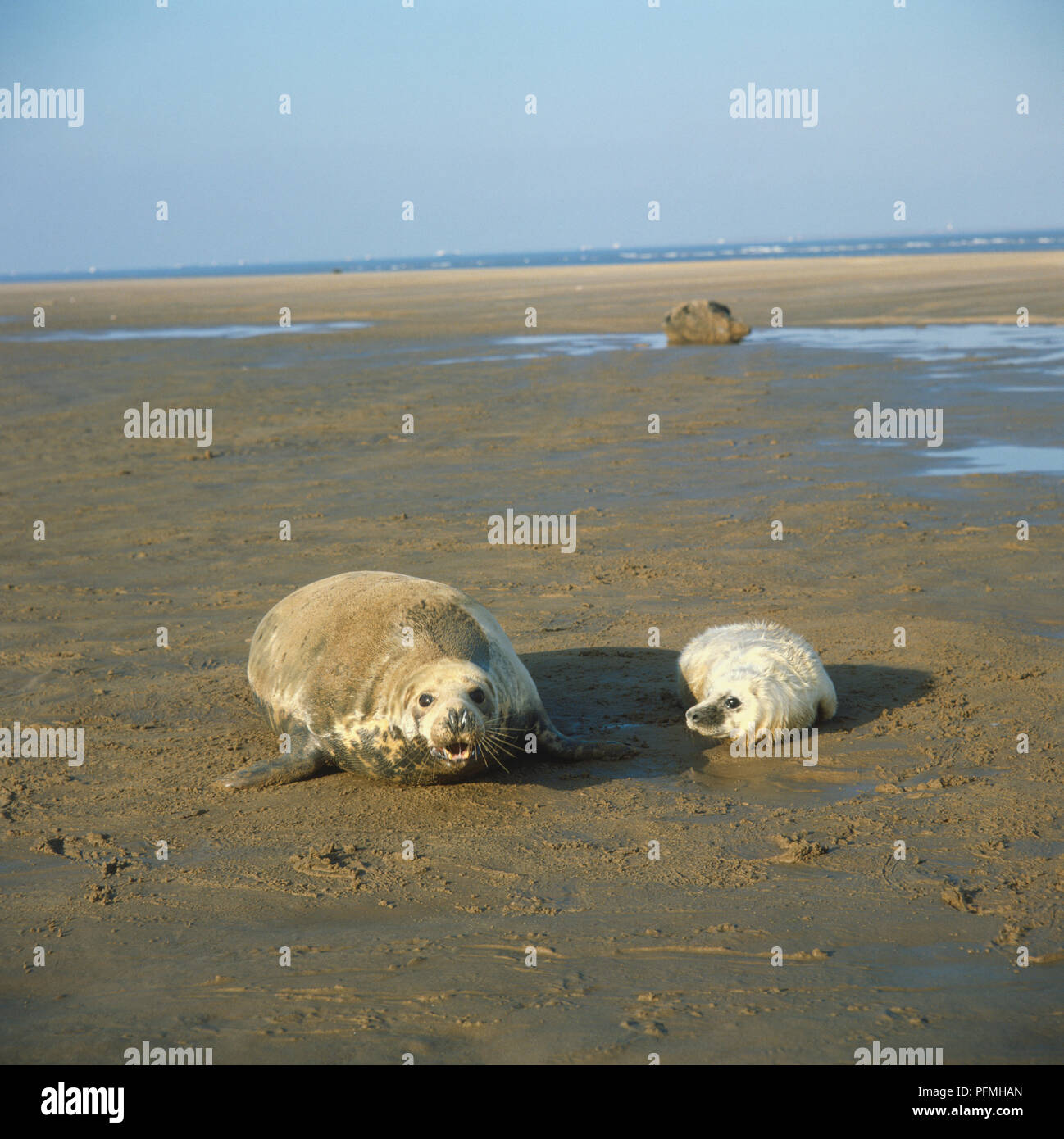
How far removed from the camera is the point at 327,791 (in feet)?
16.6

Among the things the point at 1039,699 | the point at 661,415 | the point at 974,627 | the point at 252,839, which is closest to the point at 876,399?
the point at 661,415

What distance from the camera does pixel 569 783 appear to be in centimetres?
507

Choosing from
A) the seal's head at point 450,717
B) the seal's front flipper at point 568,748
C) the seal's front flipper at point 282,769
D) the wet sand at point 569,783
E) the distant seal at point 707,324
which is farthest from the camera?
the distant seal at point 707,324

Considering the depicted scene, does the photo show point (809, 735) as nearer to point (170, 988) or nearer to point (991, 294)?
point (170, 988)

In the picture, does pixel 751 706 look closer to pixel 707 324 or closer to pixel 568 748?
pixel 568 748

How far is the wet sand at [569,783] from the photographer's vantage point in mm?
3377

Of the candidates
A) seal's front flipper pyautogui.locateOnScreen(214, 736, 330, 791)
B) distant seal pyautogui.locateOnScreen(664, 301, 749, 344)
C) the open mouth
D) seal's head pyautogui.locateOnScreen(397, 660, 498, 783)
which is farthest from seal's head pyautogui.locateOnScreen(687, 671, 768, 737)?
distant seal pyautogui.locateOnScreen(664, 301, 749, 344)

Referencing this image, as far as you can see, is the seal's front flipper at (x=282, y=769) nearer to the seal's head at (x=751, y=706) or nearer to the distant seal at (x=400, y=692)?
the distant seal at (x=400, y=692)

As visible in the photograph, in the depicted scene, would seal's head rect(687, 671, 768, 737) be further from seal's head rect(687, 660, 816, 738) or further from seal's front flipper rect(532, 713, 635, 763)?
seal's front flipper rect(532, 713, 635, 763)

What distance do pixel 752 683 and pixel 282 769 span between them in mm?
2062

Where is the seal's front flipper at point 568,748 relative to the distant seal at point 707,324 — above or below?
below

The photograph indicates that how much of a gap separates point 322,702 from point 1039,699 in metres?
3.30

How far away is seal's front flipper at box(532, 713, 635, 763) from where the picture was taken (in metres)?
5.27

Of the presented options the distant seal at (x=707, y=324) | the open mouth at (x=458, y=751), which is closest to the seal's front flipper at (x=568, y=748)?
the open mouth at (x=458, y=751)
